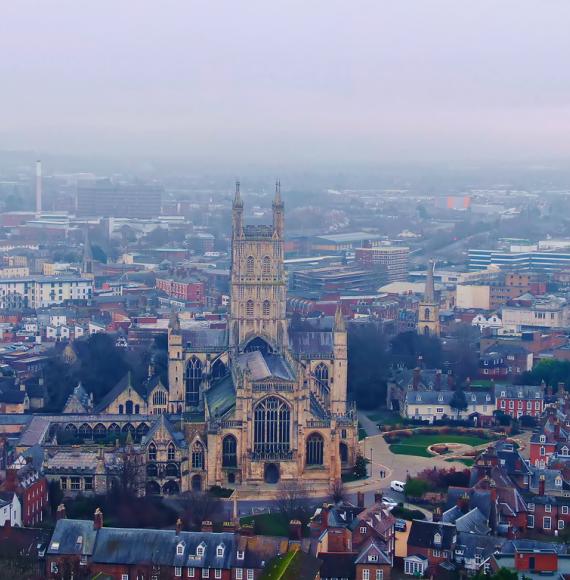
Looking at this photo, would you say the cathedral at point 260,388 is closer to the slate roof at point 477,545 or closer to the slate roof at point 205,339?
the slate roof at point 205,339

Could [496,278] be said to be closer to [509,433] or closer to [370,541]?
[509,433]

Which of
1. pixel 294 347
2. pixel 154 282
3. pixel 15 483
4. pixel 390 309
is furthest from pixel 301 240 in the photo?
pixel 15 483

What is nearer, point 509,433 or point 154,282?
point 509,433


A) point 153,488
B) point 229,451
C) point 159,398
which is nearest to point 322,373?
point 159,398

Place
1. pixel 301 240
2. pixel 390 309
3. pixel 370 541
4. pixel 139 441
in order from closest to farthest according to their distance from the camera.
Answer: pixel 370 541 < pixel 139 441 < pixel 390 309 < pixel 301 240

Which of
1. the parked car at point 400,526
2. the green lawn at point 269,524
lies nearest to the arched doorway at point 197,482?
the green lawn at point 269,524
